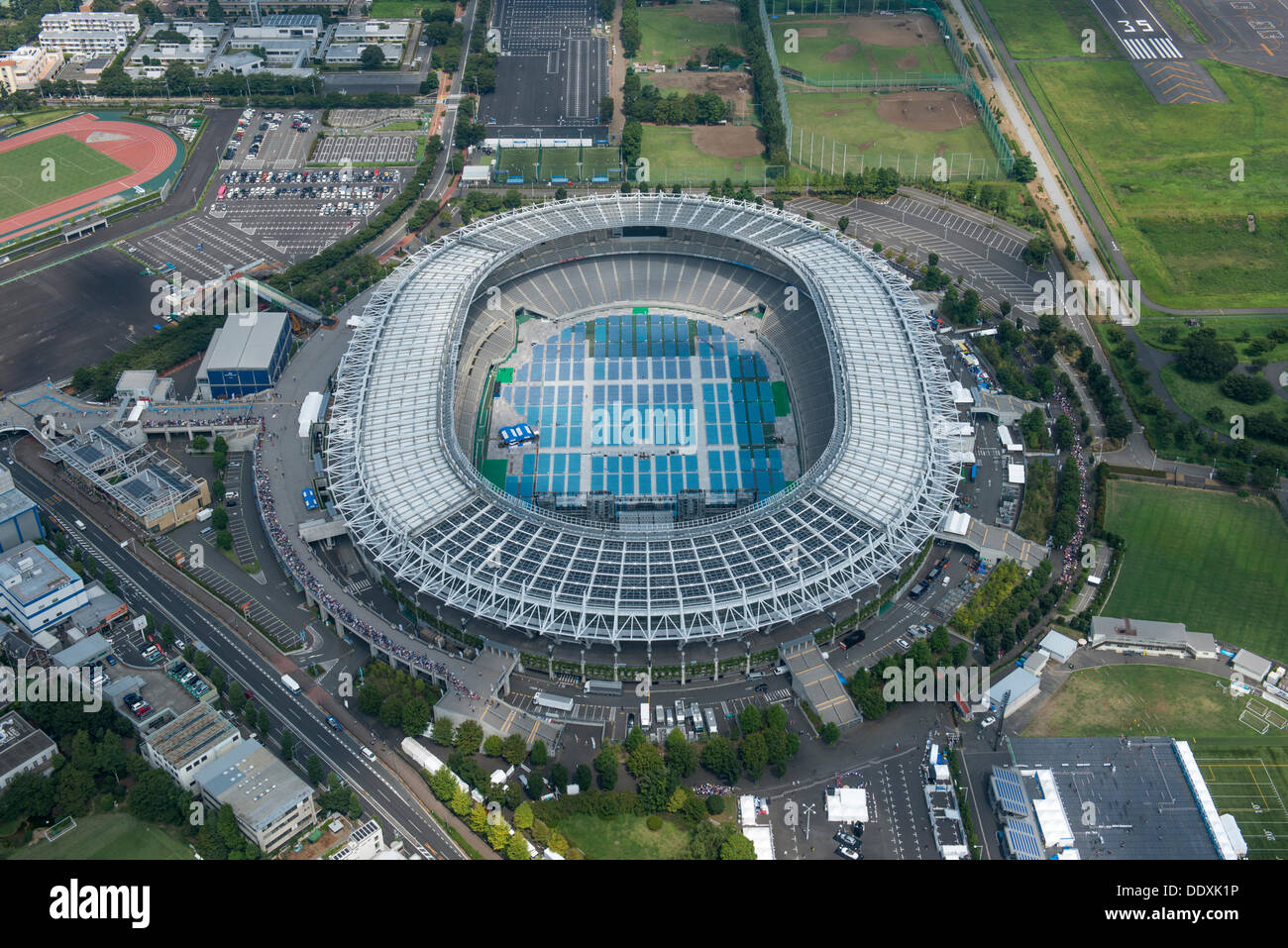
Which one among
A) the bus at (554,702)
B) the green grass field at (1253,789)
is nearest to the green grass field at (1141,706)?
the green grass field at (1253,789)

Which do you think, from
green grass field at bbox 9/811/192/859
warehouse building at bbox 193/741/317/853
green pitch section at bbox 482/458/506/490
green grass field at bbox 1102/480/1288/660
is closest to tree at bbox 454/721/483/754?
warehouse building at bbox 193/741/317/853

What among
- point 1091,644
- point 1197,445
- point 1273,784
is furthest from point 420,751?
point 1197,445

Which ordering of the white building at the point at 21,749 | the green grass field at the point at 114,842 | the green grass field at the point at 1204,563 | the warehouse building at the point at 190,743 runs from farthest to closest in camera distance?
the green grass field at the point at 1204,563, the warehouse building at the point at 190,743, the white building at the point at 21,749, the green grass field at the point at 114,842

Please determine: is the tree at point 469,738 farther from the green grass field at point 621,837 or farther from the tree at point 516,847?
the green grass field at point 621,837

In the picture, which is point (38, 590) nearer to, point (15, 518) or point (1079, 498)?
point (15, 518)

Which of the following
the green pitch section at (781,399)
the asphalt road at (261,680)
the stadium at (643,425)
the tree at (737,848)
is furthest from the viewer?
the green pitch section at (781,399)

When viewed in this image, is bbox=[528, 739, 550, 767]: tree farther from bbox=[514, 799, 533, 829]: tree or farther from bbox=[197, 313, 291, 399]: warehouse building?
bbox=[197, 313, 291, 399]: warehouse building

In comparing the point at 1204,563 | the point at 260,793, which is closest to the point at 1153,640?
the point at 1204,563
